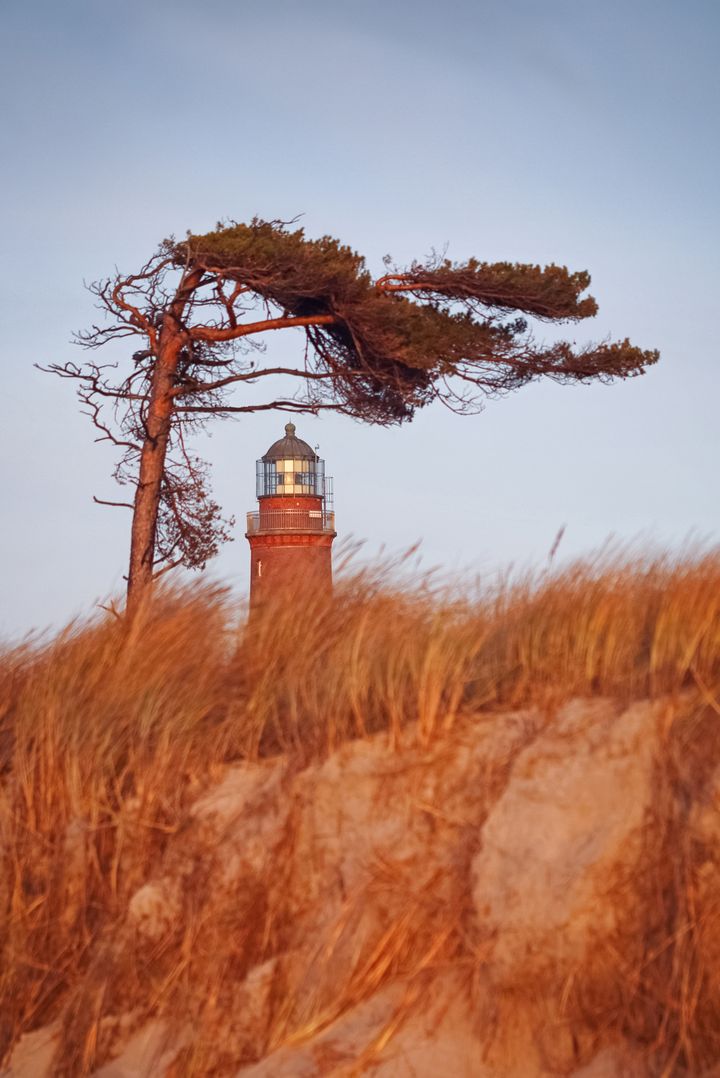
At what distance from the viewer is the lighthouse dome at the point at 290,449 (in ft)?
88.7

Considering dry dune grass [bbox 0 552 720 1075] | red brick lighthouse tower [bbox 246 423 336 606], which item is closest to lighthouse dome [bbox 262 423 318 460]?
red brick lighthouse tower [bbox 246 423 336 606]

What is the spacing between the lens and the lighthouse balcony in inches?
1038

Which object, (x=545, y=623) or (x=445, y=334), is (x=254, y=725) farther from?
(x=445, y=334)

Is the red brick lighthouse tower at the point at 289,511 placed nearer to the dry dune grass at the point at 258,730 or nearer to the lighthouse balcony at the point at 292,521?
the lighthouse balcony at the point at 292,521

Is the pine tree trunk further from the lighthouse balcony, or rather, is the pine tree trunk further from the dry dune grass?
the lighthouse balcony

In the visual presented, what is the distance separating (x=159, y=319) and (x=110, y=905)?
926 cm

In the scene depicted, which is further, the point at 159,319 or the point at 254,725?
the point at 159,319

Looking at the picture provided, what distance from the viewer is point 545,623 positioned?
4426mm

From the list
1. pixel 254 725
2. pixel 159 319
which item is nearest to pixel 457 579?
pixel 254 725

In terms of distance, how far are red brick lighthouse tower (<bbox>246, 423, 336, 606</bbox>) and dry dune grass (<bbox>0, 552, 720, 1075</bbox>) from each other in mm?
20661

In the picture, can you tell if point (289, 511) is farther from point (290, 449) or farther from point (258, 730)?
point (258, 730)

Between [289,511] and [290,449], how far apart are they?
1.57 metres

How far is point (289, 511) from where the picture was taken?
26.6 metres

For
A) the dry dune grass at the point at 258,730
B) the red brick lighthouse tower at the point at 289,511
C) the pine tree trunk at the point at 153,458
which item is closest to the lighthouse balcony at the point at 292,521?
the red brick lighthouse tower at the point at 289,511
